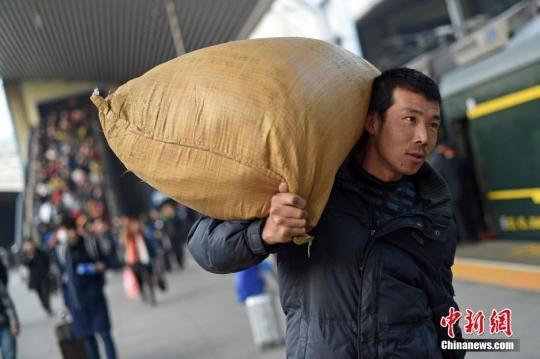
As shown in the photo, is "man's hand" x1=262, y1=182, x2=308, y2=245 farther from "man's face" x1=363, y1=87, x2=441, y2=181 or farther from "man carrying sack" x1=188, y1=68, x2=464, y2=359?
"man's face" x1=363, y1=87, x2=441, y2=181

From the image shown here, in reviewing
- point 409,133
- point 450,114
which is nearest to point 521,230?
point 450,114

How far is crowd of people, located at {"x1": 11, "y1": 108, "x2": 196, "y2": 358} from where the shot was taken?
6383mm

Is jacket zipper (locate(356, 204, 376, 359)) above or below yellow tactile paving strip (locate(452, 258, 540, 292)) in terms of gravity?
above

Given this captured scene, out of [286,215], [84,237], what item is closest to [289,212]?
[286,215]

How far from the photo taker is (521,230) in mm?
9383

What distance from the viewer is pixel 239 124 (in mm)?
1755

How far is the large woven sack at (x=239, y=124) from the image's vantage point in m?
1.74

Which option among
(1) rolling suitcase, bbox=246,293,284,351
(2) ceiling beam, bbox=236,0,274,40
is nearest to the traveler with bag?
(1) rolling suitcase, bbox=246,293,284,351

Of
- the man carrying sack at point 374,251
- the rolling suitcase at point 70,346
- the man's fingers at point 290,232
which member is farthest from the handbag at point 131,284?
Result: the man's fingers at point 290,232

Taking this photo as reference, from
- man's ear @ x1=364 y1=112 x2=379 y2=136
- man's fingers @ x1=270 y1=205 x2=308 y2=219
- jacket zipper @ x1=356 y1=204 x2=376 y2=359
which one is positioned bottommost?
jacket zipper @ x1=356 y1=204 x2=376 y2=359

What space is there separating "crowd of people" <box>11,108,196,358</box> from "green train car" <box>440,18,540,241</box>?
17.9 ft

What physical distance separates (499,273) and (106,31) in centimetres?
1794

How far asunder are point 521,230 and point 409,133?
8.10m

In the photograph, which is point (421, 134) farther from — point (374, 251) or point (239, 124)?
point (239, 124)
